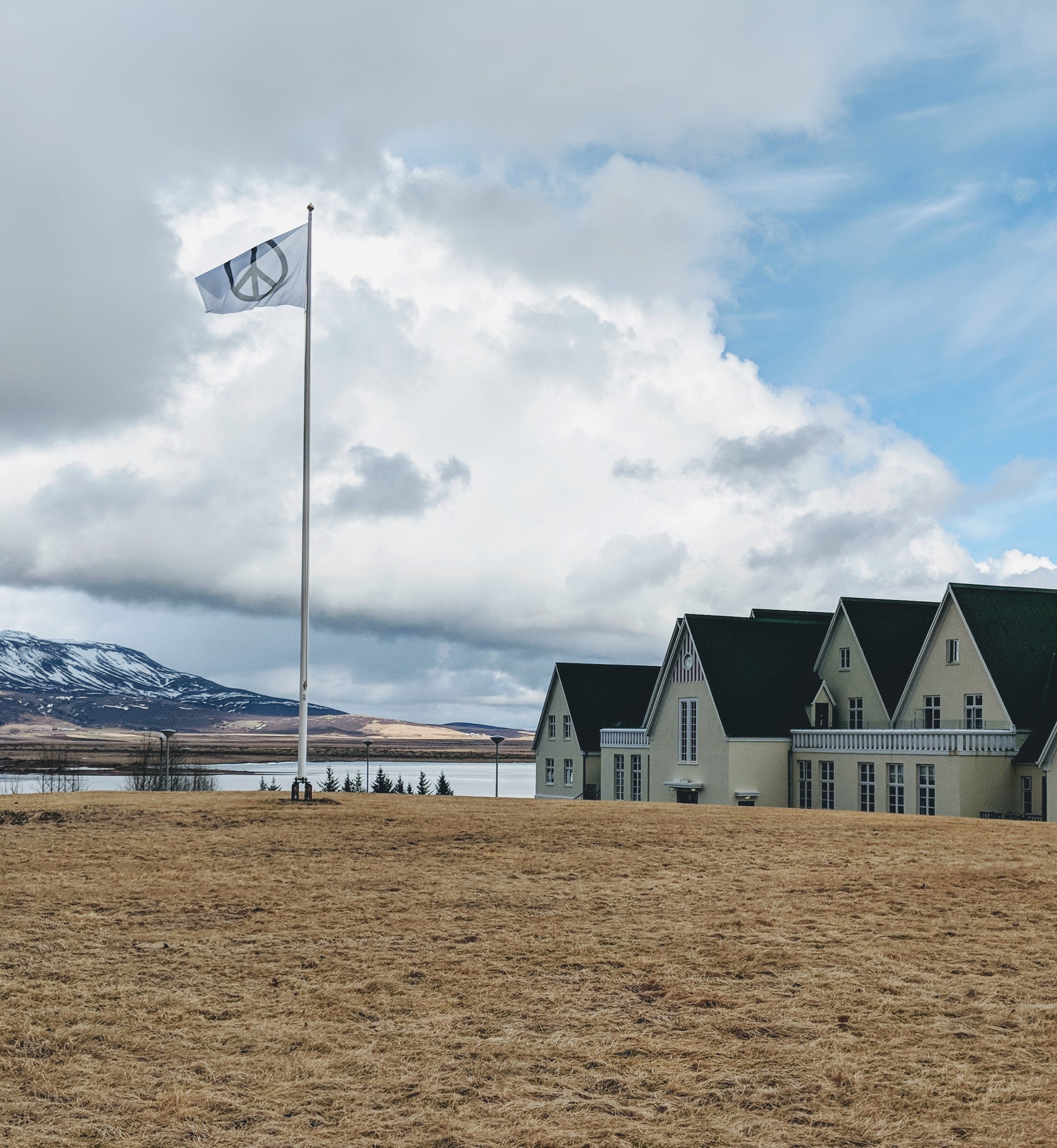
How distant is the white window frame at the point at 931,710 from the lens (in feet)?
148

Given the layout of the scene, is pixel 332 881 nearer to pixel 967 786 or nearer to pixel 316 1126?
pixel 316 1126

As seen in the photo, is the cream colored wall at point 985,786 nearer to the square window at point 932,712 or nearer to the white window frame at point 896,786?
the white window frame at point 896,786

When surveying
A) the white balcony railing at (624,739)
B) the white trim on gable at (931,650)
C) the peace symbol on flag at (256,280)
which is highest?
the peace symbol on flag at (256,280)

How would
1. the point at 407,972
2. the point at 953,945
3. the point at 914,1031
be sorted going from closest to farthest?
the point at 914,1031 < the point at 407,972 < the point at 953,945

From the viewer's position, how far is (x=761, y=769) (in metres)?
49.0

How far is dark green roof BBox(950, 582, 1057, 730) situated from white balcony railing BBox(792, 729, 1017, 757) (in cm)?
104

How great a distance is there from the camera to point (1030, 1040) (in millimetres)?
9523

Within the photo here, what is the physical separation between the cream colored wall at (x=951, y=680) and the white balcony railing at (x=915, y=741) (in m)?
1.18

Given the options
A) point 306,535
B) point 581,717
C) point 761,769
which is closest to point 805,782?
point 761,769

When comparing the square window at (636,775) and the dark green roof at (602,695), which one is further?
the dark green roof at (602,695)

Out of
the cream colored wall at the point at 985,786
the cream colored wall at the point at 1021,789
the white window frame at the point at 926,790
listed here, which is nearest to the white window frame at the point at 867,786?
the white window frame at the point at 926,790

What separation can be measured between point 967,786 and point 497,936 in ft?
104

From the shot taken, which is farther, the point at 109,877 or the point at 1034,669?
the point at 1034,669

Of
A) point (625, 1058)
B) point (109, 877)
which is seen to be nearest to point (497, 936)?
point (625, 1058)
